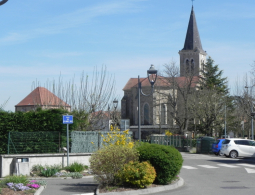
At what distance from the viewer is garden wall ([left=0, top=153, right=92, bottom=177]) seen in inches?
690

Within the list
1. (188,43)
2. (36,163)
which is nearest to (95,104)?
(36,163)

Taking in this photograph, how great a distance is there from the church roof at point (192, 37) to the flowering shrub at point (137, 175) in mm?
82572

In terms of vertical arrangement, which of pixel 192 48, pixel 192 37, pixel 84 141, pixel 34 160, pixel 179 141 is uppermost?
pixel 192 37

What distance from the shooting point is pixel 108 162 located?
41.0 feet

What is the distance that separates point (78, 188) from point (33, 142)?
632 cm

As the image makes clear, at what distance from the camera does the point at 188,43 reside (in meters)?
95.9

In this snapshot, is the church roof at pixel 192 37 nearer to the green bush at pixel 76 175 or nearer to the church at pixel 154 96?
the church at pixel 154 96

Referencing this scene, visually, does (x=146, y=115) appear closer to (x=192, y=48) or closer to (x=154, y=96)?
(x=154, y=96)

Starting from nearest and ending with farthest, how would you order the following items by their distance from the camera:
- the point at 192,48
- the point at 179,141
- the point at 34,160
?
1. the point at 34,160
2. the point at 179,141
3. the point at 192,48

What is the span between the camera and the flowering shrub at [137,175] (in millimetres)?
12203

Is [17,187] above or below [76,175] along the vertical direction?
above

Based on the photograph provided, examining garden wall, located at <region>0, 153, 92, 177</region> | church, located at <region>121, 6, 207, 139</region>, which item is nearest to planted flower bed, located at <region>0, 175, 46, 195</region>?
garden wall, located at <region>0, 153, 92, 177</region>

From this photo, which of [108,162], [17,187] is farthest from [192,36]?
[17,187]

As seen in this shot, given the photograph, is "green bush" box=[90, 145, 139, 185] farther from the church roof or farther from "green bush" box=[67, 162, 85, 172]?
the church roof
